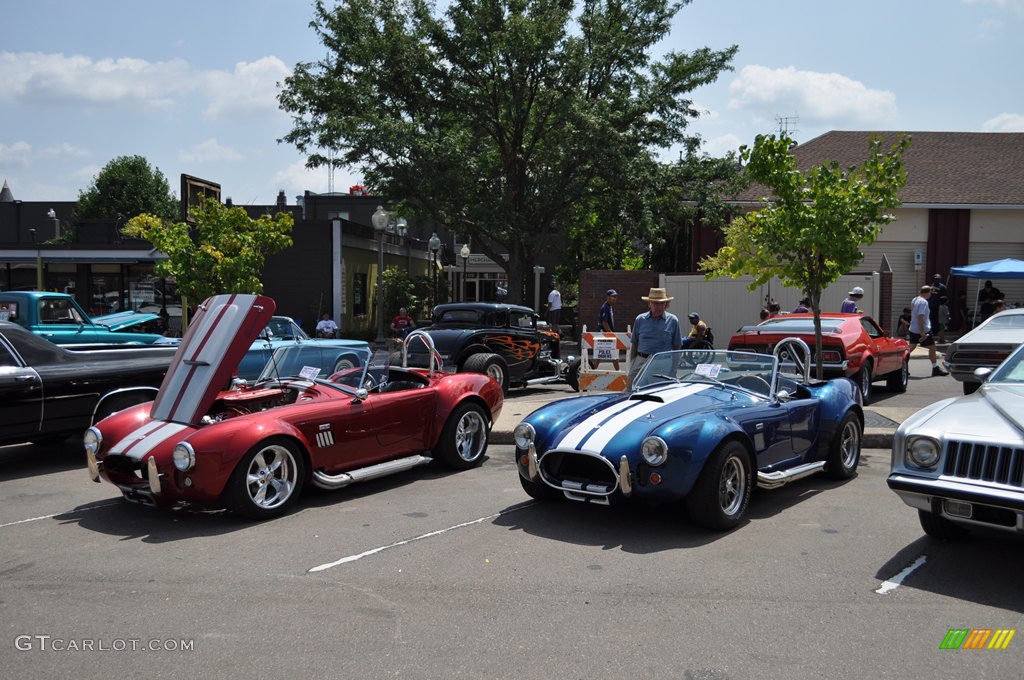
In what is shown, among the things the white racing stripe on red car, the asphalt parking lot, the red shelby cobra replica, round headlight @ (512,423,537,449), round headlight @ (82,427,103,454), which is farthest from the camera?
round headlight @ (82,427,103,454)

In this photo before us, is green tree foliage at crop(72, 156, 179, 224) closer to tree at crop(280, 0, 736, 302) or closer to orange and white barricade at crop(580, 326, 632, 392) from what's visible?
tree at crop(280, 0, 736, 302)

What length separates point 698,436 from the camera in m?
5.84

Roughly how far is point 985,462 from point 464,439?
4.81m

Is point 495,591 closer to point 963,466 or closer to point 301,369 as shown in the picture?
point 963,466

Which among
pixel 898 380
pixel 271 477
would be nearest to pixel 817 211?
pixel 898 380

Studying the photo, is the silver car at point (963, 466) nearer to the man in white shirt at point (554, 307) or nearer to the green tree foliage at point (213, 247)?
the green tree foliage at point (213, 247)

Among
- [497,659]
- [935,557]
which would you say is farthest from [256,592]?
[935,557]

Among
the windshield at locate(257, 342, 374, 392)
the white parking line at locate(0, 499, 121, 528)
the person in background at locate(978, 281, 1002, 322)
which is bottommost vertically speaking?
the white parking line at locate(0, 499, 121, 528)

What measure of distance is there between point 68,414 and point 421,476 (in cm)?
372

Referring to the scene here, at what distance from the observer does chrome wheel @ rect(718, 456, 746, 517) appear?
6035 millimetres

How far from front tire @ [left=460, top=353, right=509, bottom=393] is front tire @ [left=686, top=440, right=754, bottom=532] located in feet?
21.6

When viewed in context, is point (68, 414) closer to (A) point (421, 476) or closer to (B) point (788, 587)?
(A) point (421, 476)

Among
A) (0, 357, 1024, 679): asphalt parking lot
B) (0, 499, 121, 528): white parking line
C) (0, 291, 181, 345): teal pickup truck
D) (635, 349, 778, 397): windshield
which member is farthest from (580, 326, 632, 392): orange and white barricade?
(0, 291, 181, 345): teal pickup truck

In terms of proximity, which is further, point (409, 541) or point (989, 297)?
point (989, 297)
